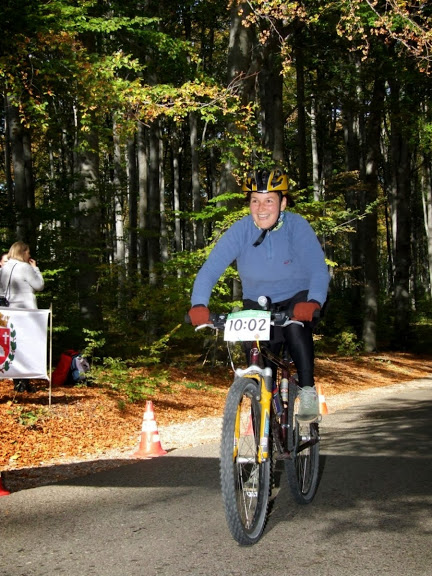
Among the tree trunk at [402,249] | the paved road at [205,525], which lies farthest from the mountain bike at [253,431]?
the tree trunk at [402,249]

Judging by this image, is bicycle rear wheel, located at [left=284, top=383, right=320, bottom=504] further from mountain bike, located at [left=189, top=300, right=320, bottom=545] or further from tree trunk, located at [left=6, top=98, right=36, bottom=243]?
tree trunk, located at [left=6, top=98, right=36, bottom=243]

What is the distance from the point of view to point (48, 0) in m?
11.6

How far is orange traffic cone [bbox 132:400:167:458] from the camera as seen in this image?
8.27m

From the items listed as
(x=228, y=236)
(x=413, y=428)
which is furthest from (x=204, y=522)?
(x=413, y=428)

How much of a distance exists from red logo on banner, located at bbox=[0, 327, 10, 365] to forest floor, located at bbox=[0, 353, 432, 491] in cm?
90

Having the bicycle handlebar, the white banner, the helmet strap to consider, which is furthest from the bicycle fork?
the white banner

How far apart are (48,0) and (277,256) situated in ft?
28.3

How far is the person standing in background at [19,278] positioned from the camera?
1086 centimetres

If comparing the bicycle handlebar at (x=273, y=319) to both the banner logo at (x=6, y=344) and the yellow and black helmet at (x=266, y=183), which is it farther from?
the banner logo at (x=6, y=344)

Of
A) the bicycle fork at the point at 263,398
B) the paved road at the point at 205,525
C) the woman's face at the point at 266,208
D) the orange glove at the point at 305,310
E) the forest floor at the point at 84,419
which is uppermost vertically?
the woman's face at the point at 266,208

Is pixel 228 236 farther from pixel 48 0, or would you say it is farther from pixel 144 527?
pixel 48 0

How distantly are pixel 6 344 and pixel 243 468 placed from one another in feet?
19.2

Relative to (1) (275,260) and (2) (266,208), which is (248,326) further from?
(2) (266,208)

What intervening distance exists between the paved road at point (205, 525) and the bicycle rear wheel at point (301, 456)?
120 mm
